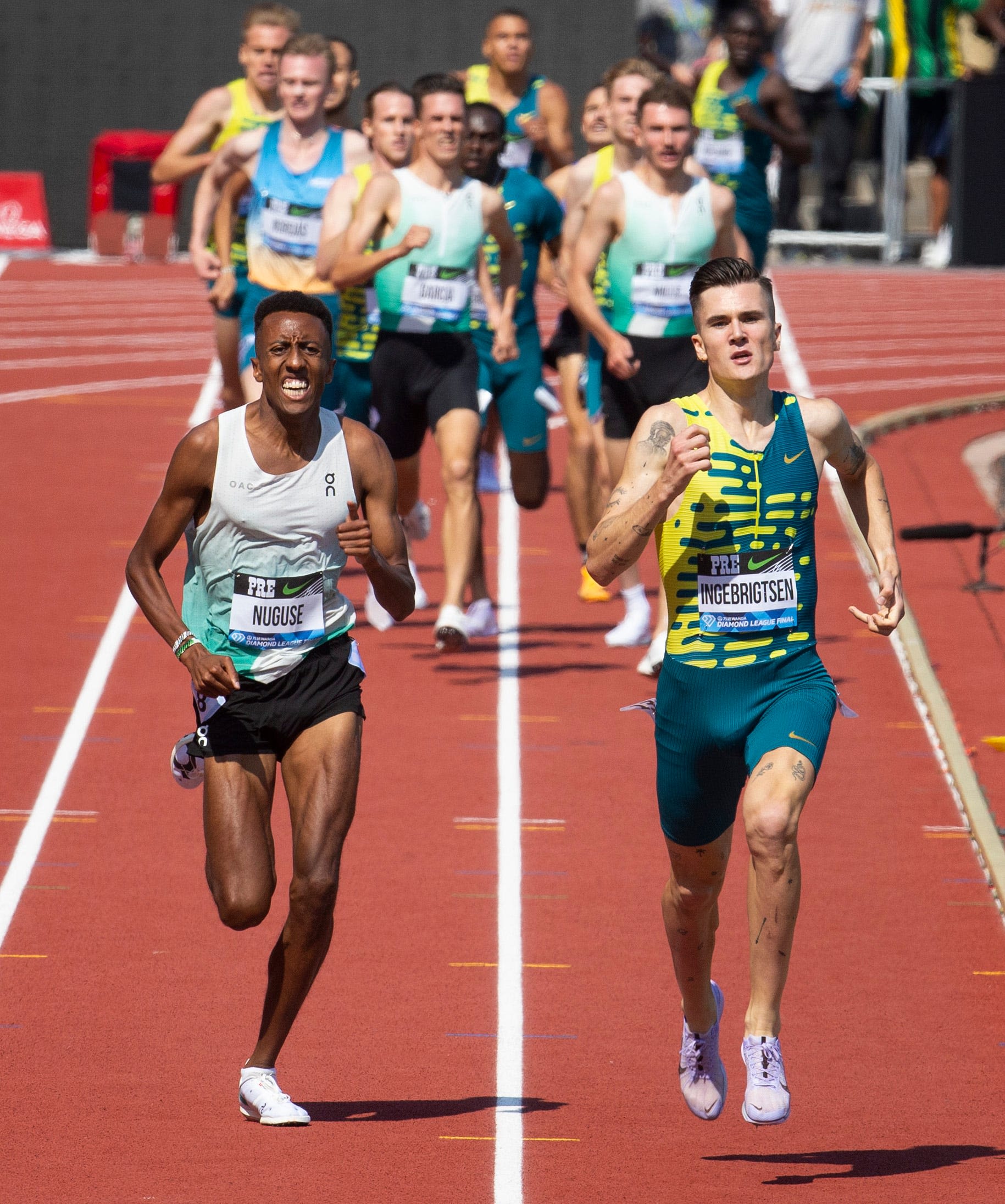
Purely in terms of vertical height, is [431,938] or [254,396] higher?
[254,396]

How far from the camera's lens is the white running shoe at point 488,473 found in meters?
12.9

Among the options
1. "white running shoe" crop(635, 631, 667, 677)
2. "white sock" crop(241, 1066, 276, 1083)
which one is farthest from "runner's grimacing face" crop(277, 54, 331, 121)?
"white sock" crop(241, 1066, 276, 1083)

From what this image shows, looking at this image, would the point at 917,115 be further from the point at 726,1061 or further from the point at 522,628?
the point at 726,1061

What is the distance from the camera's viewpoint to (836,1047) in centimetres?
629

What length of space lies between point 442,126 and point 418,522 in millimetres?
2091

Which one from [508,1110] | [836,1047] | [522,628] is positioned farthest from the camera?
[522,628]

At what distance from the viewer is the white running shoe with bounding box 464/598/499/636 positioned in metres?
10.6

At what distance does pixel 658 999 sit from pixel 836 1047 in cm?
58

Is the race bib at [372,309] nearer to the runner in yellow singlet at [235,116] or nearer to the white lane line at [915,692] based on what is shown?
the runner in yellow singlet at [235,116]

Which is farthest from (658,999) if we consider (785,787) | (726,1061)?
(785,787)

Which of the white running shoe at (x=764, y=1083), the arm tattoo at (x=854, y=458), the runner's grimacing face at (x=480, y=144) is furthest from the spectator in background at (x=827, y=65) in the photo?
the white running shoe at (x=764, y=1083)

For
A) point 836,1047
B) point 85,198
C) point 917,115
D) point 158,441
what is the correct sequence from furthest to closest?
1. point 85,198
2. point 917,115
3. point 158,441
4. point 836,1047

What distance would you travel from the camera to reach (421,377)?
10070 mm

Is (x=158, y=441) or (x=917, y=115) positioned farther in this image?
(x=917, y=115)
